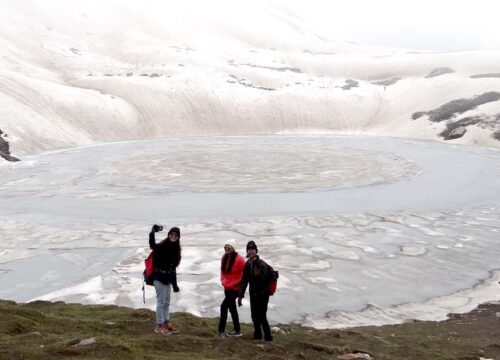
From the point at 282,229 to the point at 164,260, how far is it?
44.6 ft

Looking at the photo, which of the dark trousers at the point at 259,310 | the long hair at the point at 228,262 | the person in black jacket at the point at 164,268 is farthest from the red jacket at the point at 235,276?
the person in black jacket at the point at 164,268

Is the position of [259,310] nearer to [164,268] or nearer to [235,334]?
[235,334]

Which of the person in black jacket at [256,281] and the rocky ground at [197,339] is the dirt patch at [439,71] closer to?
the rocky ground at [197,339]

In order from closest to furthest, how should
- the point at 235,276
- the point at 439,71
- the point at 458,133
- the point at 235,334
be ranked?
the point at 235,276, the point at 235,334, the point at 458,133, the point at 439,71

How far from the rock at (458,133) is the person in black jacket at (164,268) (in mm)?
61383

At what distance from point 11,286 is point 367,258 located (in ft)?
37.3

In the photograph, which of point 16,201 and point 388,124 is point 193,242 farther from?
point 388,124

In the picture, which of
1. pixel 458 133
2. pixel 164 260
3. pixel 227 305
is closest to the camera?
pixel 164 260

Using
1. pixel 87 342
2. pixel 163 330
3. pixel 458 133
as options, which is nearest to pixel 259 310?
pixel 163 330

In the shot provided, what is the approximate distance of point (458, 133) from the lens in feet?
215

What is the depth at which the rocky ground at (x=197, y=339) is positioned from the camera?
8.15 m

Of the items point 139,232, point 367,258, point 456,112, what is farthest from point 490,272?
point 456,112

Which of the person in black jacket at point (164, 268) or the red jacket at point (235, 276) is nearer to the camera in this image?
the person in black jacket at point (164, 268)

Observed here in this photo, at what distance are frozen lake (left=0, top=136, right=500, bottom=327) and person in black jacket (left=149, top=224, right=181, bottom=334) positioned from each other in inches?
171
